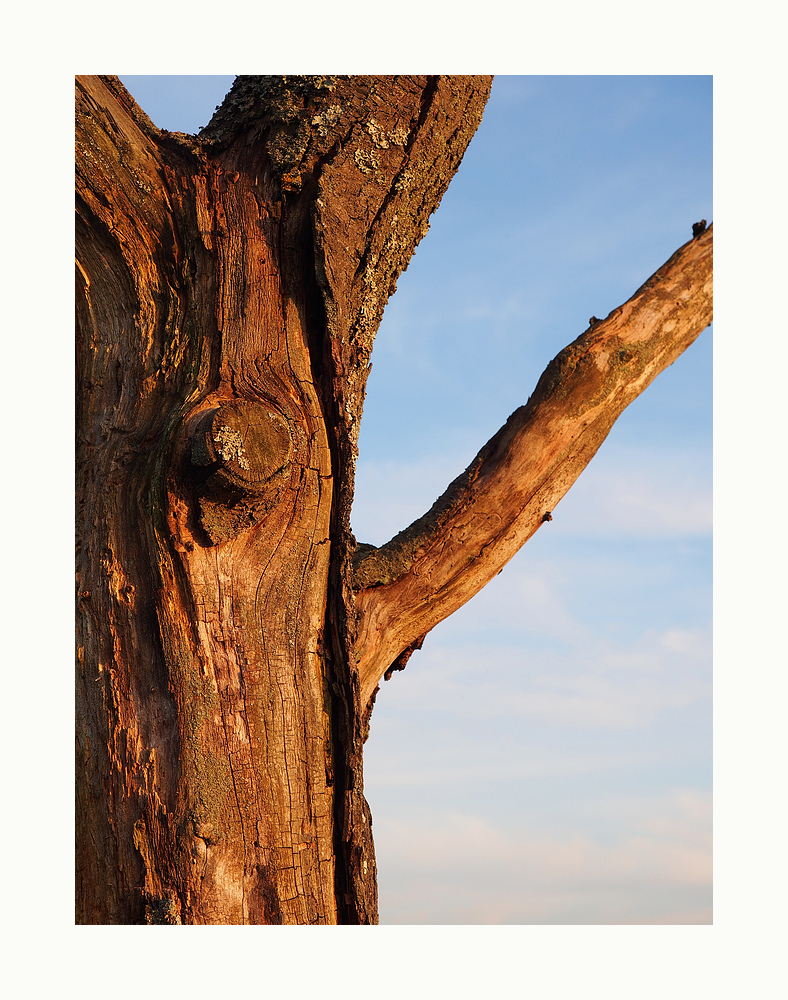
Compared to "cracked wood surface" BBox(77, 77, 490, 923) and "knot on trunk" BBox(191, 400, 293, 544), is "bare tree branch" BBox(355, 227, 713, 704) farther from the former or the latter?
"knot on trunk" BBox(191, 400, 293, 544)

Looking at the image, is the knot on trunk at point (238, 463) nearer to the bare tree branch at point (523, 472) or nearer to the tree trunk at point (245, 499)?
the tree trunk at point (245, 499)

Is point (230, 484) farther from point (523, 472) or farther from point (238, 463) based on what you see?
point (523, 472)

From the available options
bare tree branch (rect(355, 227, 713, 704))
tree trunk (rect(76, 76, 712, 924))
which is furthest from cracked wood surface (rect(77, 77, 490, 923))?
bare tree branch (rect(355, 227, 713, 704))

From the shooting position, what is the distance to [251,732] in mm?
1650

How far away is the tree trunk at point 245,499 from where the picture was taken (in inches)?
63.4

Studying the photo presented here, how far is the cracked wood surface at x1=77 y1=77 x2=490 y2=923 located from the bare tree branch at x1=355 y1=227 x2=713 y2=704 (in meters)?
0.32

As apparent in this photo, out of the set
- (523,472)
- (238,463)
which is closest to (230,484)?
(238,463)

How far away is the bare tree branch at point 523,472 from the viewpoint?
2131mm

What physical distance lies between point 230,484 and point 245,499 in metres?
0.06

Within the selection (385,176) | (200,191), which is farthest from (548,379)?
(200,191)

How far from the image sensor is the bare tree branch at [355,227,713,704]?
2.13 metres

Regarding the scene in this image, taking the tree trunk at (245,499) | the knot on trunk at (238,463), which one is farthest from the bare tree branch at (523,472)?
the knot on trunk at (238,463)

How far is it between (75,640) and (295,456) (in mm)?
626

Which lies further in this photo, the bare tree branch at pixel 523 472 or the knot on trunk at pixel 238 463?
the bare tree branch at pixel 523 472
